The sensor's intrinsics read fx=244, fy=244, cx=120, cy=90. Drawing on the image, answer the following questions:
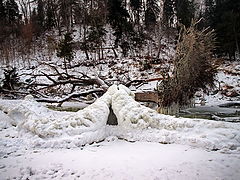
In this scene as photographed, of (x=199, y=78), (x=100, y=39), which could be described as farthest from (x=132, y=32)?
(x=199, y=78)

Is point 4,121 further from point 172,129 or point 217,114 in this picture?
point 217,114

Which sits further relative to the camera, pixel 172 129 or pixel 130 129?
pixel 130 129

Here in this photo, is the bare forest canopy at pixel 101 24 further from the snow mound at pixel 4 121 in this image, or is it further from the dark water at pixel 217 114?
the snow mound at pixel 4 121

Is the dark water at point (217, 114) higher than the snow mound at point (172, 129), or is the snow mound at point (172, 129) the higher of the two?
the snow mound at point (172, 129)

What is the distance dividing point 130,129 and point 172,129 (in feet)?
Answer: 2.72

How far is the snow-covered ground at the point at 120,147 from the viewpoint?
315cm

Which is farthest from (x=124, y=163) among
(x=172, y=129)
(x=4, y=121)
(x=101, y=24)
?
(x=101, y=24)

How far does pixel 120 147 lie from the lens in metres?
4.24

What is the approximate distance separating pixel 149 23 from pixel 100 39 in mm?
8721

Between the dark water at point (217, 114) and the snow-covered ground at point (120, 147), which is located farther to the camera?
the dark water at point (217, 114)

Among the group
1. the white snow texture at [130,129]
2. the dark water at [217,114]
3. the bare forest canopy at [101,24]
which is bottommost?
the dark water at [217,114]

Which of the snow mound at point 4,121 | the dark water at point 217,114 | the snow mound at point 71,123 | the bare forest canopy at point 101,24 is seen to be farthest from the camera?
the bare forest canopy at point 101,24

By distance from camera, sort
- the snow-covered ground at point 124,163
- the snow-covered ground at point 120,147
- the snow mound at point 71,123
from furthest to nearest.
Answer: the snow mound at point 71,123 → the snow-covered ground at point 120,147 → the snow-covered ground at point 124,163

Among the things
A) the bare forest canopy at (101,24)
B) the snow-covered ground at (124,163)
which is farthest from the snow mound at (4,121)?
the bare forest canopy at (101,24)
